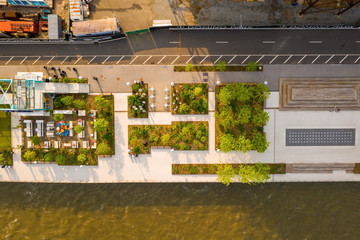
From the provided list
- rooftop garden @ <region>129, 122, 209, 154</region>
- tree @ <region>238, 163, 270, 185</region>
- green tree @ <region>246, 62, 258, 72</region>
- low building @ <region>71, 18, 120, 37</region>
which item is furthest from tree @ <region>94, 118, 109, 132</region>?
green tree @ <region>246, 62, 258, 72</region>

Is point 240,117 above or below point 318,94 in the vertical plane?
below

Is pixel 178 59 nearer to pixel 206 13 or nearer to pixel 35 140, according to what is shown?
pixel 206 13

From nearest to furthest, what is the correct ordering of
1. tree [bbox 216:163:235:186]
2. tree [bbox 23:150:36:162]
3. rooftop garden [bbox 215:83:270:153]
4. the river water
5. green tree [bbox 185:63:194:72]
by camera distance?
rooftop garden [bbox 215:83:270:153] < tree [bbox 216:163:235:186] < green tree [bbox 185:63:194:72] < tree [bbox 23:150:36:162] < the river water

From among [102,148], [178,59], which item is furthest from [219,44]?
[102,148]

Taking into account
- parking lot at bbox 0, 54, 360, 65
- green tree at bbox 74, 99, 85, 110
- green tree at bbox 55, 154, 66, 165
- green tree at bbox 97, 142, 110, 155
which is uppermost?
parking lot at bbox 0, 54, 360, 65

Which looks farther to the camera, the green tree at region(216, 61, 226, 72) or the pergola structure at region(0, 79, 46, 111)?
the green tree at region(216, 61, 226, 72)

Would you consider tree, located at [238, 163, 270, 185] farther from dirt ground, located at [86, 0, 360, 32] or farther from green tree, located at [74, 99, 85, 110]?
green tree, located at [74, 99, 85, 110]

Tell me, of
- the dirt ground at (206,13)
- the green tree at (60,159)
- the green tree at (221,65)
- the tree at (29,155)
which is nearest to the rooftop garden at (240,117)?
the green tree at (221,65)
